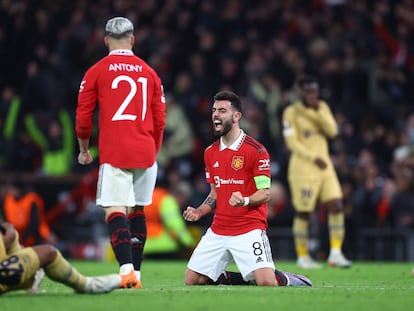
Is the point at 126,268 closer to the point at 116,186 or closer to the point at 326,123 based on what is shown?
the point at 116,186

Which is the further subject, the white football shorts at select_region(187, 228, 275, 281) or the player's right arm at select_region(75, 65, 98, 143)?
the white football shorts at select_region(187, 228, 275, 281)

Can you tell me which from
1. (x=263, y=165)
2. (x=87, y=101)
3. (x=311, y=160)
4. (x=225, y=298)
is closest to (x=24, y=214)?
(x=311, y=160)

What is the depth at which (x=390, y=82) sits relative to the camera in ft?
71.4

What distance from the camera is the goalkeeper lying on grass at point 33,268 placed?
798cm

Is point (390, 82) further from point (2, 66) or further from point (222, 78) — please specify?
point (2, 66)

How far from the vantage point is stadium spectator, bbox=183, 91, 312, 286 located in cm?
1034

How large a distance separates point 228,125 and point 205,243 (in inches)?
44.3

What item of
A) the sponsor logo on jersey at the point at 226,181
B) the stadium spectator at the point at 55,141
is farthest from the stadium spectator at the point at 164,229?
the sponsor logo on jersey at the point at 226,181

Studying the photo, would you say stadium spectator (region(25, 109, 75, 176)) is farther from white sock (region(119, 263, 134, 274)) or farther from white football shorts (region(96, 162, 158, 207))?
white sock (region(119, 263, 134, 274))

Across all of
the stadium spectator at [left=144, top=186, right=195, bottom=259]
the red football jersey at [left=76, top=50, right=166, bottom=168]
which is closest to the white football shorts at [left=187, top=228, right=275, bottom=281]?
the red football jersey at [left=76, top=50, right=166, bottom=168]

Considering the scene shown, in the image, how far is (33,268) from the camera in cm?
A: 801

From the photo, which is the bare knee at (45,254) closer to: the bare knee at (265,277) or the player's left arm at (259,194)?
the player's left arm at (259,194)

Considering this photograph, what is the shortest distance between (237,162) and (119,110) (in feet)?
3.99

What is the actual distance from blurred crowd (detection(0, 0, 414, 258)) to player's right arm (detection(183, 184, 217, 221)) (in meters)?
8.42
